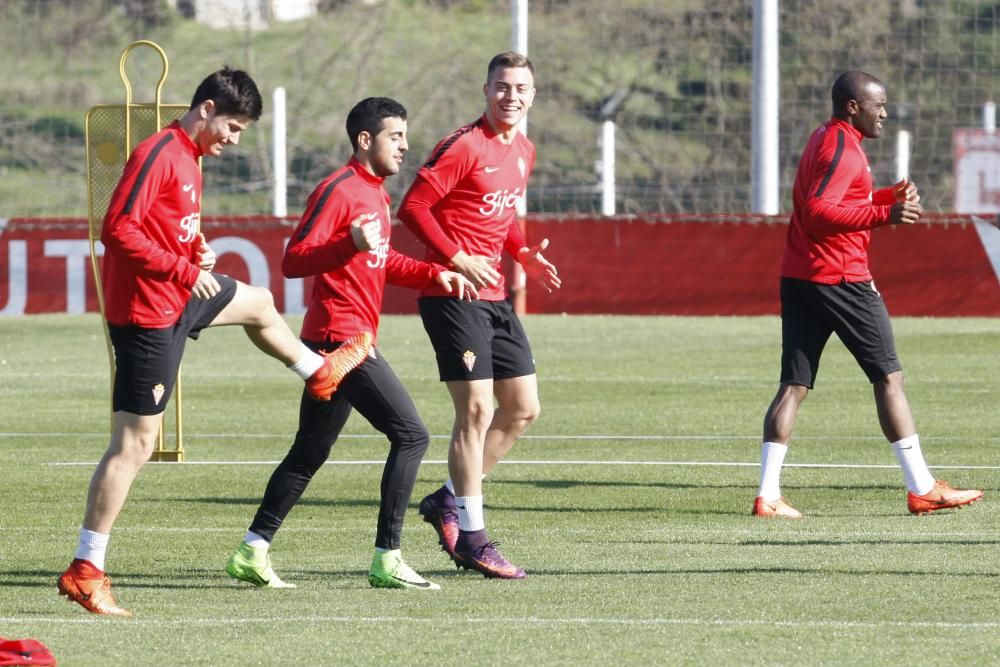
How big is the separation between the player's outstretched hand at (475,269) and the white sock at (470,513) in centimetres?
88

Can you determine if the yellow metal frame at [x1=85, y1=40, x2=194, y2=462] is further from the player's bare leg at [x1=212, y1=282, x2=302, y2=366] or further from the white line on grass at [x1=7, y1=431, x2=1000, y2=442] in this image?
the player's bare leg at [x1=212, y1=282, x2=302, y2=366]

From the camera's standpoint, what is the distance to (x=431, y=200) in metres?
8.30

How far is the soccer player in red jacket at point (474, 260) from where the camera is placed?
8156mm

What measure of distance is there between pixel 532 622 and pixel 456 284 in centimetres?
166

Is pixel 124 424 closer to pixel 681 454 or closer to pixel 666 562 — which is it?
pixel 666 562

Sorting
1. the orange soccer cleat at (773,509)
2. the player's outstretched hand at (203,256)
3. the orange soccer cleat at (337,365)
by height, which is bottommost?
the orange soccer cleat at (773,509)

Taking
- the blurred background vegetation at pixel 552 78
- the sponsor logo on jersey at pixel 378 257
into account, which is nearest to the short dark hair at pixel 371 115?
the sponsor logo on jersey at pixel 378 257

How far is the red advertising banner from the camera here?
2283 centimetres

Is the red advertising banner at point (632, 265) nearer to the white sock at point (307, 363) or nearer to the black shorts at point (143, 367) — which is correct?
the white sock at point (307, 363)

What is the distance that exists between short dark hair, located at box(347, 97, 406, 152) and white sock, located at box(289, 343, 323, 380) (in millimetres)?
834

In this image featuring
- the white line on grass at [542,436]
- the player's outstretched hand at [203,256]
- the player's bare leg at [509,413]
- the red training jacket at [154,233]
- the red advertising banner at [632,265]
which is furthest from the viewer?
the red advertising banner at [632,265]

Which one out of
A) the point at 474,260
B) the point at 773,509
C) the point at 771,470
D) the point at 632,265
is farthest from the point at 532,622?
the point at 632,265

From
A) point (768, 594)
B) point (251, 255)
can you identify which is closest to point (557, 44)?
point (251, 255)

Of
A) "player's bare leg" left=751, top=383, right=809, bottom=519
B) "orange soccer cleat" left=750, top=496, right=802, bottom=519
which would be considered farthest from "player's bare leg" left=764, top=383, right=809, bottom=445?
"orange soccer cleat" left=750, top=496, right=802, bottom=519
